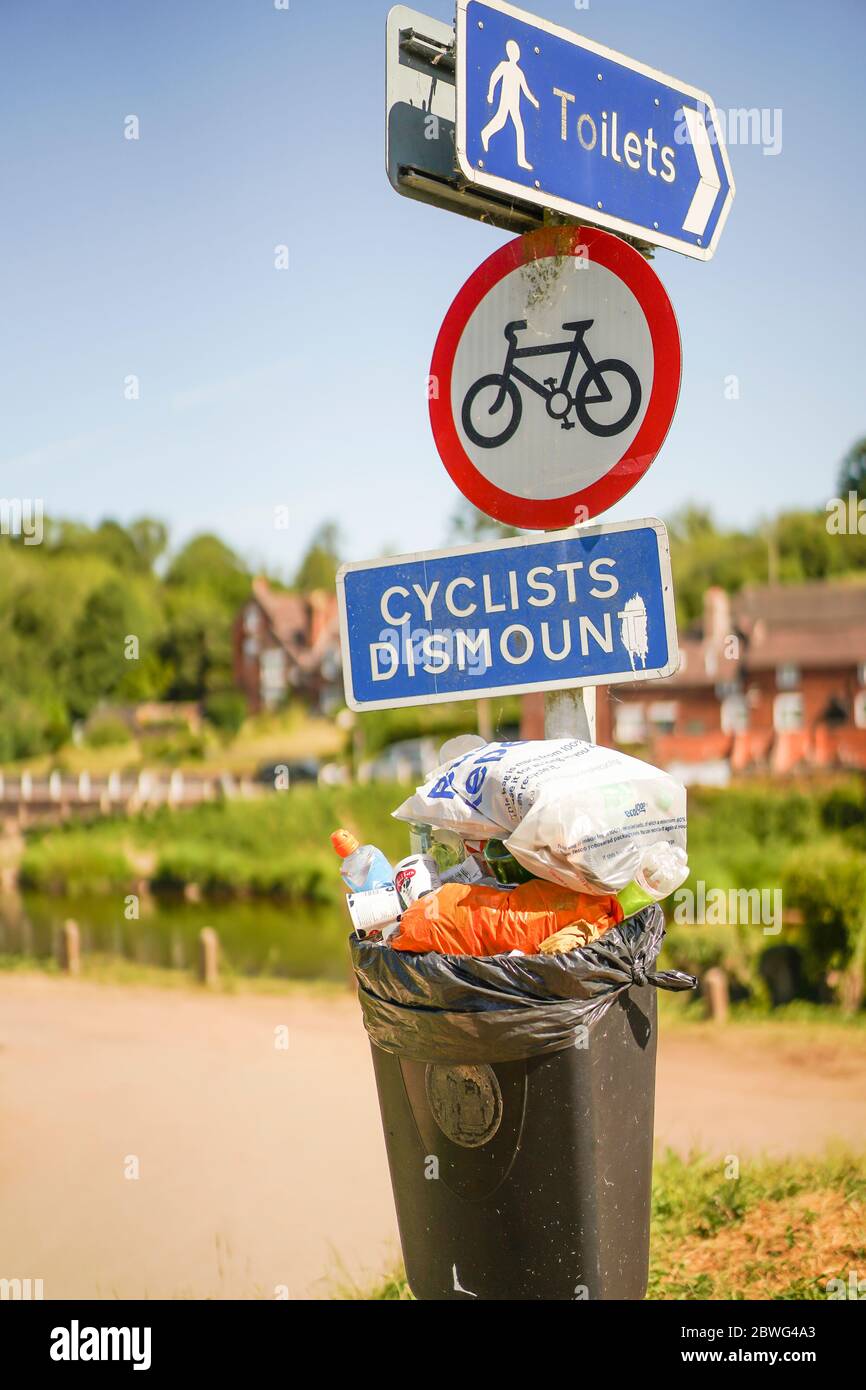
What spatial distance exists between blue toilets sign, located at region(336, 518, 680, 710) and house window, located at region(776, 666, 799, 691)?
33.4 m

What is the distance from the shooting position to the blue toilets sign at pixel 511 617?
2.41 meters

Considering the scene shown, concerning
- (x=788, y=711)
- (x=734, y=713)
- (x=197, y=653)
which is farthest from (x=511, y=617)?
(x=197, y=653)

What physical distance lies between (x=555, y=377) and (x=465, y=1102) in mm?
1480

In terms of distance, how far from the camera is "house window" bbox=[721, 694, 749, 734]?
3372 cm

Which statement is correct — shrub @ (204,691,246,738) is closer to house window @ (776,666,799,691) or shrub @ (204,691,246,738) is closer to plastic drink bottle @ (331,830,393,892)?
house window @ (776,666,799,691)

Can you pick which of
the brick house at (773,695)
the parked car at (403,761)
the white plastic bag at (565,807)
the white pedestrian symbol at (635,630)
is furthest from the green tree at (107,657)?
the white pedestrian symbol at (635,630)

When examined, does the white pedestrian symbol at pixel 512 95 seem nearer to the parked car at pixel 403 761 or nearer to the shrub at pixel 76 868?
the shrub at pixel 76 868

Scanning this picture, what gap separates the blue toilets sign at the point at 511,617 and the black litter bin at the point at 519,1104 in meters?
0.53

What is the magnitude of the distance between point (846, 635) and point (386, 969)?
3491 cm

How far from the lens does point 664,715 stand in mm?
34625

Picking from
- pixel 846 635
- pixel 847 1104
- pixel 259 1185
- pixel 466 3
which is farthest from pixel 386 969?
pixel 846 635

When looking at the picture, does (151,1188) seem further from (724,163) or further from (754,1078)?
(724,163)

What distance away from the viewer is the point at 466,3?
237 cm

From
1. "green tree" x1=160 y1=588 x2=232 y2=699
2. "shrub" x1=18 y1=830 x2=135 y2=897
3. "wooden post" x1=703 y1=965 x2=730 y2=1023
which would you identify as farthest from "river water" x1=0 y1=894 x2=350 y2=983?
"green tree" x1=160 y1=588 x2=232 y2=699
